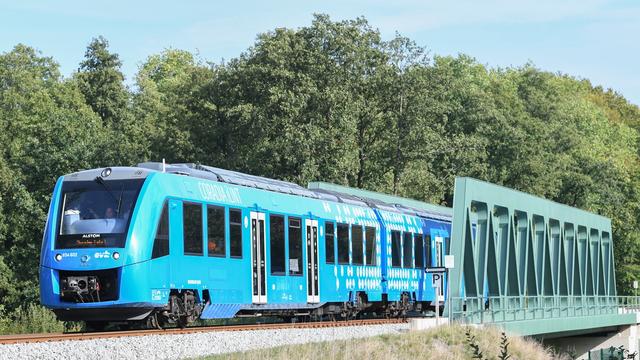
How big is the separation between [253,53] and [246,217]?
31.8 meters

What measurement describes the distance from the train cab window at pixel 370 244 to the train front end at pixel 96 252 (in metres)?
10.2

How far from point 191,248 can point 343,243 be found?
7837 mm

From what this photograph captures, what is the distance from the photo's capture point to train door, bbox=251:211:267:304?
79.7 ft

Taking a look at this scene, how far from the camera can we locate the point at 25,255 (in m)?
55.2

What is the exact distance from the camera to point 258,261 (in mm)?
24484

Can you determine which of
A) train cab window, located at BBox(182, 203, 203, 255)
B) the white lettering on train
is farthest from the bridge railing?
train cab window, located at BBox(182, 203, 203, 255)

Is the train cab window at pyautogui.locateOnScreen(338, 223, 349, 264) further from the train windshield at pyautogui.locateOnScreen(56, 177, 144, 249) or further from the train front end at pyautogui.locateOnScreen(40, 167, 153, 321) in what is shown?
the train windshield at pyautogui.locateOnScreen(56, 177, 144, 249)

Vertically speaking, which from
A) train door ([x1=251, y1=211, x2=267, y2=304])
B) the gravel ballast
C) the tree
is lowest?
the gravel ballast

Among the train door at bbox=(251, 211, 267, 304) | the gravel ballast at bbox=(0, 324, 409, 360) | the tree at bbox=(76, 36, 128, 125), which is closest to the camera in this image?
the gravel ballast at bbox=(0, 324, 409, 360)

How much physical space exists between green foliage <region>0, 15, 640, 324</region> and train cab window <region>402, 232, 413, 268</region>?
17357 millimetres

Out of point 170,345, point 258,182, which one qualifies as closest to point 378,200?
point 258,182

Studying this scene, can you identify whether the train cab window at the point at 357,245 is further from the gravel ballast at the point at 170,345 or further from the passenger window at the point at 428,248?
the gravel ballast at the point at 170,345

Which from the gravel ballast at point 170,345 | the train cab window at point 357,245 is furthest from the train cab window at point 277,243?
the train cab window at point 357,245

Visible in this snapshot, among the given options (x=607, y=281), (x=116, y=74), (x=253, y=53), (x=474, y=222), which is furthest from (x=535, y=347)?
(x=116, y=74)
